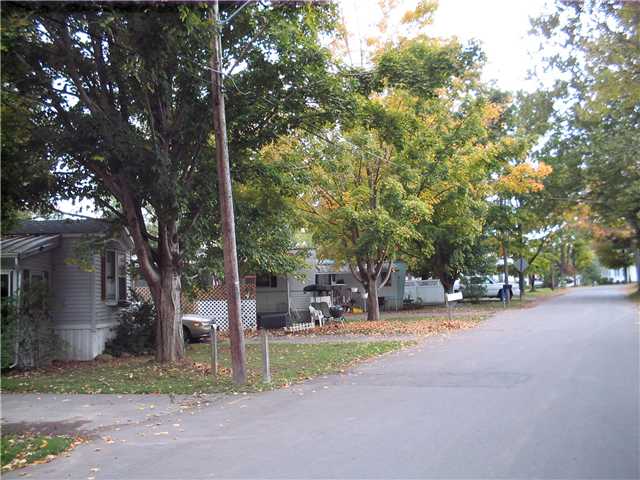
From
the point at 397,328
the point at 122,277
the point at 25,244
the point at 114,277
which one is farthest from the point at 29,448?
the point at 397,328

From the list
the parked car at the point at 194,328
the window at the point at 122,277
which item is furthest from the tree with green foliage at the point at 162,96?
the parked car at the point at 194,328

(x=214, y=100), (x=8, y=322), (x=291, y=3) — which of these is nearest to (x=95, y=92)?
(x=214, y=100)

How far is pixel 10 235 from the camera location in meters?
15.9

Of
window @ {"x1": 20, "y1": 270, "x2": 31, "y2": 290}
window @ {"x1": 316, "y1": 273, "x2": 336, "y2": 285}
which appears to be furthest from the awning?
window @ {"x1": 316, "y1": 273, "x2": 336, "y2": 285}

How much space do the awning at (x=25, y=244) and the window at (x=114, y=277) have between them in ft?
5.56

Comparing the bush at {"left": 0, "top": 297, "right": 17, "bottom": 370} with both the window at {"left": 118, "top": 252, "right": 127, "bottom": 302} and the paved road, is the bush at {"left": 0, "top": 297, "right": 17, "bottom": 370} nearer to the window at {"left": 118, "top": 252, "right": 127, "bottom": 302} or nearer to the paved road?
the window at {"left": 118, "top": 252, "right": 127, "bottom": 302}

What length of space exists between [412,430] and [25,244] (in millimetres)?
11471

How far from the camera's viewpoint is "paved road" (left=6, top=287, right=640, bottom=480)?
5695 mm

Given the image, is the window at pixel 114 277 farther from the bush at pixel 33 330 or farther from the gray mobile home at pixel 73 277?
the bush at pixel 33 330

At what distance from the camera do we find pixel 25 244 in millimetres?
14594

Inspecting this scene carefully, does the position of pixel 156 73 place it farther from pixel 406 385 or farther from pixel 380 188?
pixel 380 188

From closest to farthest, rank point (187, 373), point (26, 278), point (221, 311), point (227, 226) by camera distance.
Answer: point (227, 226) < point (187, 373) < point (26, 278) < point (221, 311)

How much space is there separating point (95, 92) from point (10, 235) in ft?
18.6

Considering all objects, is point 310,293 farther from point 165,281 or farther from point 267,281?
point 165,281
